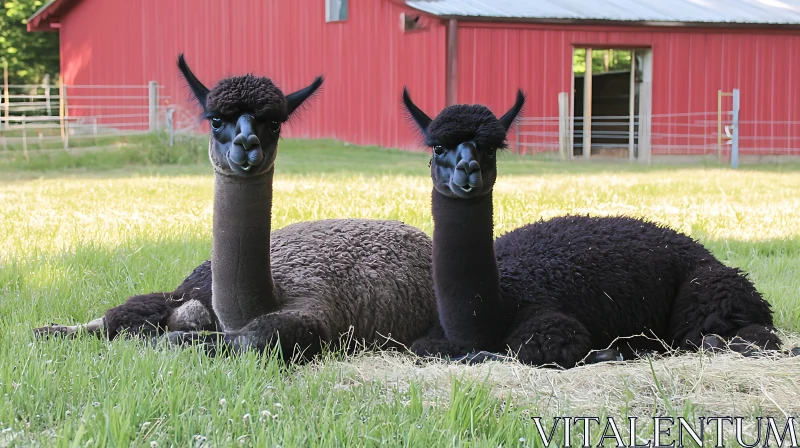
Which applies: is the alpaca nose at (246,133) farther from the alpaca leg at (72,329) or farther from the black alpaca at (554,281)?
the alpaca leg at (72,329)

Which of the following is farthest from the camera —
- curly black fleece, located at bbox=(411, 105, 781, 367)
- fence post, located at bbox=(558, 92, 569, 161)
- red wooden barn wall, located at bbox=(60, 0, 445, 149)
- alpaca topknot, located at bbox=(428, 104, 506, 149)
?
red wooden barn wall, located at bbox=(60, 0, 445, 149)

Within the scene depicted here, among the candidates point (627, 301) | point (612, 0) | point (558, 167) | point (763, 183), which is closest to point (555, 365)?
point (627, 301)

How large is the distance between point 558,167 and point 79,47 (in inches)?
802

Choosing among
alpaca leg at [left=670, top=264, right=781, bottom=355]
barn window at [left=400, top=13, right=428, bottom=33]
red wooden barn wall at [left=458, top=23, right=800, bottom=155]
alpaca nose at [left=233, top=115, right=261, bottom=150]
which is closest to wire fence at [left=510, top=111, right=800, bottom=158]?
red wooden barn wall at [left=458, top=23, right=800, bottom=155]

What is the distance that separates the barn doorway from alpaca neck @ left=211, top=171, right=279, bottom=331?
1703 centimetres

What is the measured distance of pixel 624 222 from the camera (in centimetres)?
527

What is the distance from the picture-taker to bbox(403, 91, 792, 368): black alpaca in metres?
4.16

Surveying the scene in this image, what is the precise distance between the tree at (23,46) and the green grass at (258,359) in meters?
28.5

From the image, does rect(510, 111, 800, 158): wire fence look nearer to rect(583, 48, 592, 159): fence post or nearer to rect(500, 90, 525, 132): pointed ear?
rect(583, 48, 592, 159): fence post

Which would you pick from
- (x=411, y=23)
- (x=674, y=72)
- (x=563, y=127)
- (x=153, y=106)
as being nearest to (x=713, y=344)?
(x=563, y=127)

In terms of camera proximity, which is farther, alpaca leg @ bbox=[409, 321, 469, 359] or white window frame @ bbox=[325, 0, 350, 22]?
white window frame @ bbox=[325, 0, 350, 22]

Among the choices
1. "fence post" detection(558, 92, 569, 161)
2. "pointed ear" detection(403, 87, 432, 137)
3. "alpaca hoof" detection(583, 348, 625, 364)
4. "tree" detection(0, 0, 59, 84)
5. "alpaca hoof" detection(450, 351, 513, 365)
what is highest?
"tree" detection(0, 0, 59, 84)

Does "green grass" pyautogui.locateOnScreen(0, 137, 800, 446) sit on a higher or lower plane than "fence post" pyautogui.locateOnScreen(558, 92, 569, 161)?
lower

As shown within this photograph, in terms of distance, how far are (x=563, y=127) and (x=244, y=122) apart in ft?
58.3
